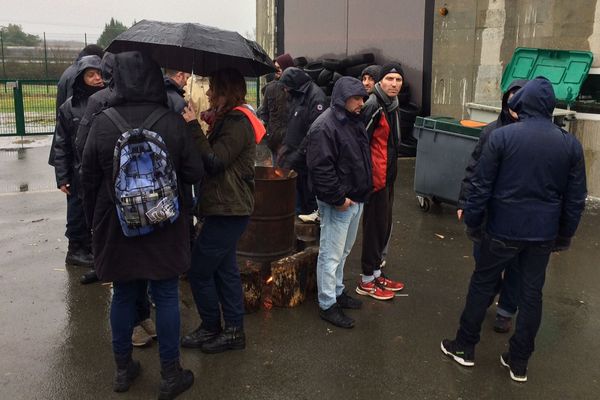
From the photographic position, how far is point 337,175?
419 cm

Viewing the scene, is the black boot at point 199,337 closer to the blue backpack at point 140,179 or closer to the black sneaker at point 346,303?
the black sneaker at point 346,303

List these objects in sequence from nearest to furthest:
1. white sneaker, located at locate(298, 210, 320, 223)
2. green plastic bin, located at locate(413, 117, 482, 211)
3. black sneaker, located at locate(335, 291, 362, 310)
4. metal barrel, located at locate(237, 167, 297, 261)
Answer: black sneaker, located at locate(335, 291, 362, 310)
metal barrel, located at locate(237, 167, 297, 261)
white sneaker, located at locate(298, 210, 320, 223)
green plastic bin, located at locate(413, 117, 482, 211)

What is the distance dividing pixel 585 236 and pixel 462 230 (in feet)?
4.34

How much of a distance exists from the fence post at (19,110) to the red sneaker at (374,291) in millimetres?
11499

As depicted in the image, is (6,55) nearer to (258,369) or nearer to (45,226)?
(45,226)

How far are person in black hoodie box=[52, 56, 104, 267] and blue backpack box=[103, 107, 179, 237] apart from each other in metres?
2.12

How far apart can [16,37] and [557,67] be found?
33.3 meters

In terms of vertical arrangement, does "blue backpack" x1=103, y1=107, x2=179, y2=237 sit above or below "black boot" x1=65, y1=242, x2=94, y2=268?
above

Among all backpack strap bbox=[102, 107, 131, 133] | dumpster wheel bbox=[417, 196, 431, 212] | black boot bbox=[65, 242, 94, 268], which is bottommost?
black boot bbox=[65, 242, 94, 268]

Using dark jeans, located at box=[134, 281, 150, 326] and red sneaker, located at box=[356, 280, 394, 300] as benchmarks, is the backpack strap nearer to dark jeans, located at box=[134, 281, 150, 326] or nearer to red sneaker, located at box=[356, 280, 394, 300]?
dark jeans, located at box=[134, 281, 150, 326]

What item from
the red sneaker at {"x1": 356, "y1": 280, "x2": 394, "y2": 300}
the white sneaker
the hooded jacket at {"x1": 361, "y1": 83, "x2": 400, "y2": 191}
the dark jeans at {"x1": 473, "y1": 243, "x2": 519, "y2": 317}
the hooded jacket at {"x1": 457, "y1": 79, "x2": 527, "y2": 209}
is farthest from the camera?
the white sneaker

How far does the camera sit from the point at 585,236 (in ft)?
21.5

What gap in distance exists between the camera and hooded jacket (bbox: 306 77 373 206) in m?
4.09

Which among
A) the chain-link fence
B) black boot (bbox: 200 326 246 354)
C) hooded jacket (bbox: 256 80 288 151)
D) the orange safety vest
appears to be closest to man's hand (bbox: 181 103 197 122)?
the orange safety vest
